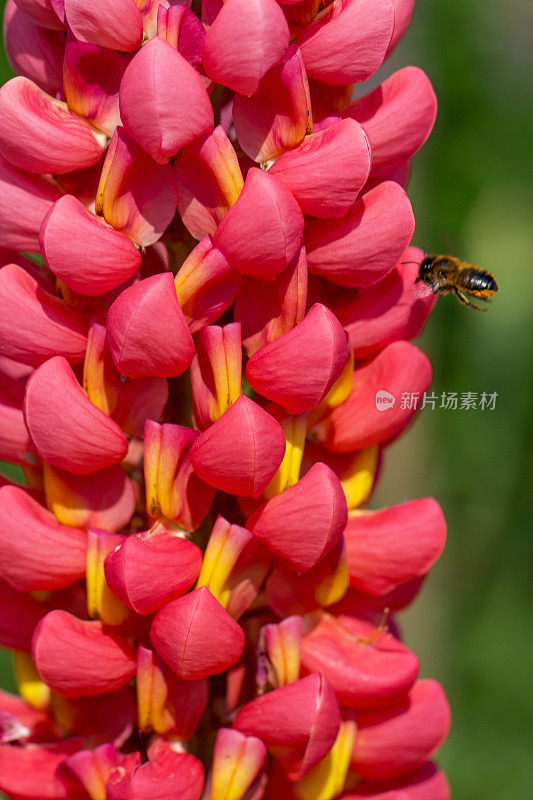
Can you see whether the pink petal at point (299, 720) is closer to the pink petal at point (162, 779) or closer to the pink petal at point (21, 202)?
the pink petal at point (162, 779)

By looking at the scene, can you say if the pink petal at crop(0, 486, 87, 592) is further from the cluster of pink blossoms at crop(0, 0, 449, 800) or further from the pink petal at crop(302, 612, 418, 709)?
the pink petal at crop(302, 612, 418, 709)

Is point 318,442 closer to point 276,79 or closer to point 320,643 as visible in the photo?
point 320,643

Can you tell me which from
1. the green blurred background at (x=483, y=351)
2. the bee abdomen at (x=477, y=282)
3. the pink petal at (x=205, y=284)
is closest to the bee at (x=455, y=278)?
the bee abdomen at (x=477, y=282)

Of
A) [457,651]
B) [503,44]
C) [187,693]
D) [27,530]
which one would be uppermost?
[503,44]

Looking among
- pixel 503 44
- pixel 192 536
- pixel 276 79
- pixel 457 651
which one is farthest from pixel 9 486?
pixel 503 44

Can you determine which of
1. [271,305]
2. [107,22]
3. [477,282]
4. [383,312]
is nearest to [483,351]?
[477,282]

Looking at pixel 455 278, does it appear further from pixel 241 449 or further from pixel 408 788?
pixel 408 788
